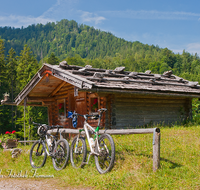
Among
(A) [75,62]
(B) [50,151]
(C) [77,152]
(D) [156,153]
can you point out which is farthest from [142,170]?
(A) [75,62]

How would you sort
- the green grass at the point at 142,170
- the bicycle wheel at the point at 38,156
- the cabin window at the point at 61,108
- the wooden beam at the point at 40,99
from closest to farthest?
the green grass at the point at 142,170 → the bicycle wheel at the point at 38,156 → the wooden beam at the point at 40,99 → the cabin window at the point at 61,108

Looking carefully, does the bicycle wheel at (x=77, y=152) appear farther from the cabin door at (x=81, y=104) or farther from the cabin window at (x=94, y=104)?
the cabin door at (x=81, y=104)

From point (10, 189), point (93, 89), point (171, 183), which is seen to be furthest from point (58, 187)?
point (93, 89)

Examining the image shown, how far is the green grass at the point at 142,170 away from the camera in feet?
16.4

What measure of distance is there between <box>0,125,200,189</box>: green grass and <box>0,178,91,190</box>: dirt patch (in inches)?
8.2

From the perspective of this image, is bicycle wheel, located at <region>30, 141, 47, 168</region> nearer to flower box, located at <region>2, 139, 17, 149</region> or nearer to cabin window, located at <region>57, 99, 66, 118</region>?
flower box, located at <region>2, 139, 17, 149</region>

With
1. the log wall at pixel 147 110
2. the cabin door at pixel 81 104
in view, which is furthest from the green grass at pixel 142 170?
the cabin door at pixel 81 104

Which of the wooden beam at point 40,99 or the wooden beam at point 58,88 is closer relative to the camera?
the wooden beam at point 58,88

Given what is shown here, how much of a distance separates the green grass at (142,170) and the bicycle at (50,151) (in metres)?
0.26

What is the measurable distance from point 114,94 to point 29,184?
633 cm

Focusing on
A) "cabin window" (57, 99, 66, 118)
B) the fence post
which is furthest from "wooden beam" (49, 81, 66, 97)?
the fence post

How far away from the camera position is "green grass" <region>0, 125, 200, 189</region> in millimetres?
5012

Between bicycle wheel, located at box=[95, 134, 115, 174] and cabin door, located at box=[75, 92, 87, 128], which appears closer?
bicycle wheel, located at box=[95, 134, 115, 174]

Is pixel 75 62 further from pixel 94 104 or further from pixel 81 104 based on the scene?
pixel 94 104
